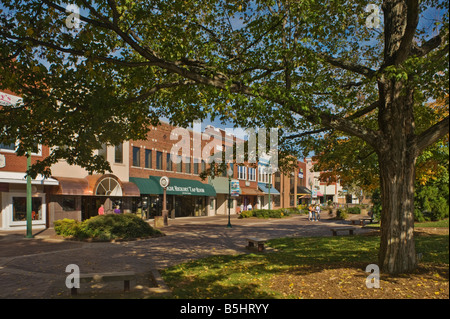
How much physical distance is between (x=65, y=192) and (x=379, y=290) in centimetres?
2180

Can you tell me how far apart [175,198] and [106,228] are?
64.2ft

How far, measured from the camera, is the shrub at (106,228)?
17.2 meters

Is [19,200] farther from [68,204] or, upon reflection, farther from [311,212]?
[311,212]

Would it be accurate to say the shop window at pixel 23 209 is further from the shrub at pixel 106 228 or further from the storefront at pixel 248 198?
the storefront at pixel 248 198

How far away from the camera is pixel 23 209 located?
2312cm

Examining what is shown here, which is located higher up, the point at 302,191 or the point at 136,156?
the point at 136,156

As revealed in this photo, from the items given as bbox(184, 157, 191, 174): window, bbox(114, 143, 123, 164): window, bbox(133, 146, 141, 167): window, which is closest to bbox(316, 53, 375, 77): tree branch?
bbox(114, 143, 123, 164): window

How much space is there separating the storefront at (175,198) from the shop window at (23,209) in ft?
27.2

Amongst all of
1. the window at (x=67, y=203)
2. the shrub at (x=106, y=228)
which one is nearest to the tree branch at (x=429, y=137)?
the shrub at (x=106, y=228)

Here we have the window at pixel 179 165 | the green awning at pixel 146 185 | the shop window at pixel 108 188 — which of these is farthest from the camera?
the window at pixel 179 165

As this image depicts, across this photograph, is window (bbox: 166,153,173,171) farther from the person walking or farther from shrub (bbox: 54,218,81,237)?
shrub (bbox: 54,218,81,237)

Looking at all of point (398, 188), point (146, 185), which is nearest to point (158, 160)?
point (146, 185)

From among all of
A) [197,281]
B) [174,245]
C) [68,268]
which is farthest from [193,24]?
[174,245]

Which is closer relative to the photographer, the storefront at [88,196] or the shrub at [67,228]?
the shrub at [67,228]
